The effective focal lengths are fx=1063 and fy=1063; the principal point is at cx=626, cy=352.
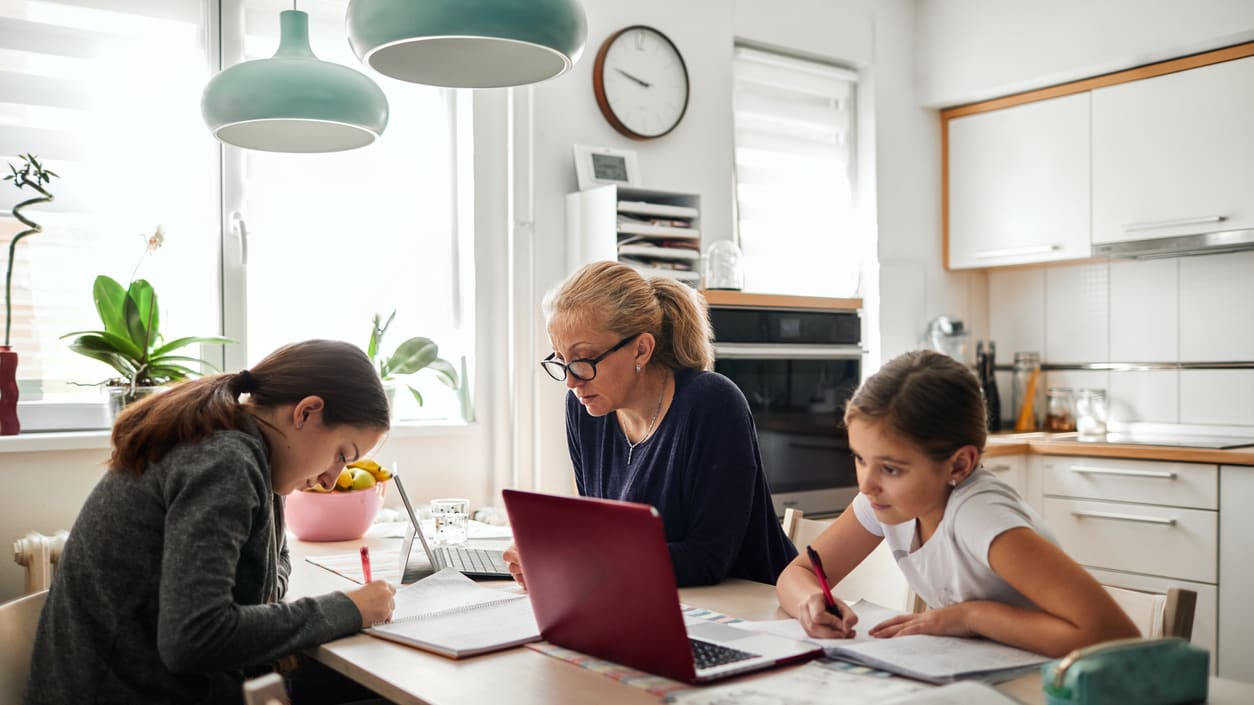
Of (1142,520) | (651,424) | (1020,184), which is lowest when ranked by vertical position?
(1142,520)

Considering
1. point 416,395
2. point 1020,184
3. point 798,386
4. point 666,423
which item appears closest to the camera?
point 666,423

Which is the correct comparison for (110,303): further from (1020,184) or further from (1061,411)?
(1061,411)

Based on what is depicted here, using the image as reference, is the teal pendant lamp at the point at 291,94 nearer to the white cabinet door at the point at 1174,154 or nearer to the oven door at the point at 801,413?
the oven door at the point at 801,413

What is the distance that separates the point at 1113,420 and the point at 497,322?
241 cm

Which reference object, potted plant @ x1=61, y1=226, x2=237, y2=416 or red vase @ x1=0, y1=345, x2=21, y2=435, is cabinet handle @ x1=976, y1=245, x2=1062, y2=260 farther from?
red vase @ x1=0, y1=345, x2=21, y2=435

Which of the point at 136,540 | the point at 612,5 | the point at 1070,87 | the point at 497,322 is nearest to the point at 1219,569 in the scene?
the point at 1070,87

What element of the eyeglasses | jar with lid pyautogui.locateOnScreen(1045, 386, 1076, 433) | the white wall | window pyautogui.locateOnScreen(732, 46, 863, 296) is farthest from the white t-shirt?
jar with lid pyautogui.locateOnScreen(1045, 386, 1076, 433)

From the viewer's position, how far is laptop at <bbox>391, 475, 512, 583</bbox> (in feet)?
5.98

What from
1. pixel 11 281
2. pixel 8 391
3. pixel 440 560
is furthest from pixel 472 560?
pixel 11 281

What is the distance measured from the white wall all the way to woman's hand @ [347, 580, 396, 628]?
126 inches

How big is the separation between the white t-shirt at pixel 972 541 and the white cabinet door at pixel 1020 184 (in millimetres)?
2758

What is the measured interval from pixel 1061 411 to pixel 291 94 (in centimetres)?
326

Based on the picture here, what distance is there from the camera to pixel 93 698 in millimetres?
1353

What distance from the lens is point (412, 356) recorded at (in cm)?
292
